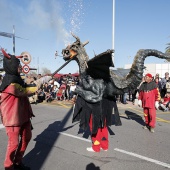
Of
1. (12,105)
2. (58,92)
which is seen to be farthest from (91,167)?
(58,92)

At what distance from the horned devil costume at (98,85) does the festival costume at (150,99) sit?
2.28 m

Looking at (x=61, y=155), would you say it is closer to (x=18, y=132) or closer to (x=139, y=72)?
(x=18, y=132)

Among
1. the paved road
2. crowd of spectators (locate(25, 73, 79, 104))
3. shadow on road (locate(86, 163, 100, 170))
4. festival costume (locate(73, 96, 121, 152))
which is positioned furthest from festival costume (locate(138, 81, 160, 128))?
crowd of spectators (locate(25, 73, 79, 104))

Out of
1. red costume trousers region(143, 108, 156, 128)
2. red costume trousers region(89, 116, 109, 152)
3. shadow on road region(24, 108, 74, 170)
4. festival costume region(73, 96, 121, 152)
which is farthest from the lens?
red costume trousers region(143, 108, 156, 128)

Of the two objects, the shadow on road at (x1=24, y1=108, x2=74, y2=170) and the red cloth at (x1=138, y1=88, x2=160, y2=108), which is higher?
the red cloth at (x1=138, y1=88, x2=160, y2=108)

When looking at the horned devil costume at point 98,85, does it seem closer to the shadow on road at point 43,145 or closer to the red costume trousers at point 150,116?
the shadow on road at point 43,145

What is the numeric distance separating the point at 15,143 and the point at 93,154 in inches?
69.1

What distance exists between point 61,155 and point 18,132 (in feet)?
4.42

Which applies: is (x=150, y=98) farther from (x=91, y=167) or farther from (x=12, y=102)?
(x=12, y=102)

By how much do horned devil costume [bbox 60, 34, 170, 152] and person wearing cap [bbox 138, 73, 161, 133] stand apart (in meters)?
2.29

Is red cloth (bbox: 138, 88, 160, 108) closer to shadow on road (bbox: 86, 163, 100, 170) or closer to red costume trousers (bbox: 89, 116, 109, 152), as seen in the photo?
red costume trousers (bbox: 89, 116, 109, 152)

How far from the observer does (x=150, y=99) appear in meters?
6.69

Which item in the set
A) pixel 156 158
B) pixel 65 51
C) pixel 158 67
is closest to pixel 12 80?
pixel 65 51

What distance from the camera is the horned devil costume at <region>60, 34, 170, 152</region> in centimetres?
383
